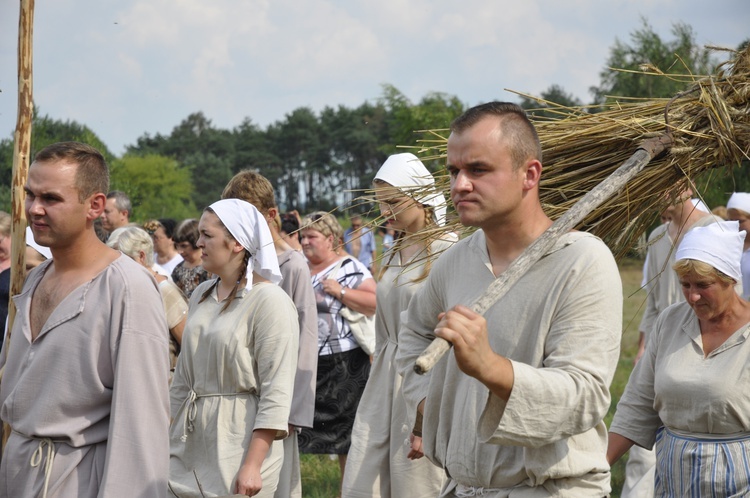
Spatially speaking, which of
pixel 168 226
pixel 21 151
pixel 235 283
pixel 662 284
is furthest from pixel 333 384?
pixel 21 151

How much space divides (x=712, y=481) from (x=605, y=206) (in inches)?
52.3

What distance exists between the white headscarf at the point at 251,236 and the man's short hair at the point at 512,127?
2.04 metres

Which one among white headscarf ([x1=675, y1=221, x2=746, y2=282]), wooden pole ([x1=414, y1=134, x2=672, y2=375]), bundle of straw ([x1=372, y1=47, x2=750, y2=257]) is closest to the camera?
wooden pole ([x1=414, y1=134, x2=672, y2=375])

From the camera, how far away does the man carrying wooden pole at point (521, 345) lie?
2660mm

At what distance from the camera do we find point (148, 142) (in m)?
74.5

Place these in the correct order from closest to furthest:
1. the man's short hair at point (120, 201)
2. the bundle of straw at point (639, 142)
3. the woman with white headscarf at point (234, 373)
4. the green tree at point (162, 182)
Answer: the bundle of straw at point (639, 142) → the woman with white headscarf at point (234, 373) → the man's short hair at point (120, 201) → the green tree at point (162, 182)

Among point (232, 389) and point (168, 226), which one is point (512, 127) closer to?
point (232, 389)

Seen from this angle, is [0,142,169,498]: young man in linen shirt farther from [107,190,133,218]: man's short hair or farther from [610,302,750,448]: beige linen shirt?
[107,190,133,218]: man's short hair

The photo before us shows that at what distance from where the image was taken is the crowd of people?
2.79 m

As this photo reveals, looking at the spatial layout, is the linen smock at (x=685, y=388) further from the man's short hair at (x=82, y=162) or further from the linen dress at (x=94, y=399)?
the man's short hair at (x=82, y=162)

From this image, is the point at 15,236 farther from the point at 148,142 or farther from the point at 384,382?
the point at 148,142

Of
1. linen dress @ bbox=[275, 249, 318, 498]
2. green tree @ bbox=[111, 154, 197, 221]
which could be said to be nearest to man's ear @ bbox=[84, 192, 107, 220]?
linen dress @ bbox=[275, 249, 318, 498]

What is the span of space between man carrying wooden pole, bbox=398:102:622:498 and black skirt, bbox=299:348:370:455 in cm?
385

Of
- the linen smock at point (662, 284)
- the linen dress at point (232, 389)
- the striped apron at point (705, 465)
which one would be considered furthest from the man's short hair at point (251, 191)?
the linen smock at point (662, 284)
